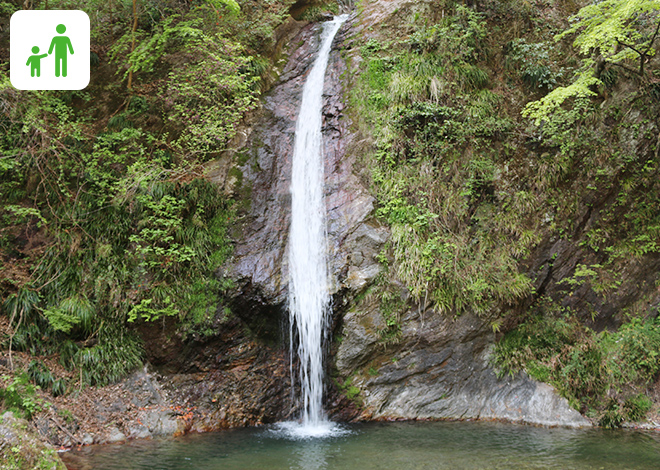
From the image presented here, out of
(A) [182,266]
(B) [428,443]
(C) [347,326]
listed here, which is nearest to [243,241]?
(A) [182,266]

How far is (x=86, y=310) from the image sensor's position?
681 centimetres

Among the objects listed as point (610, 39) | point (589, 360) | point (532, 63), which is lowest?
point (589, 360)

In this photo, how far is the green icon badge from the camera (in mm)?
6809

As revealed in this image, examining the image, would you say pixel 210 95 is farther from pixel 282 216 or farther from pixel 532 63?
pixel 532 63

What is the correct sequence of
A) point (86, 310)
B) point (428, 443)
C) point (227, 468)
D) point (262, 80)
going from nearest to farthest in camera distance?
1. point (227, 468)
2. point (428, 443)
3. point (86, 310)
4. point (262, 80)

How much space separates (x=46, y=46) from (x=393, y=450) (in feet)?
27.1

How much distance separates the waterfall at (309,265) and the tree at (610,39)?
165 inches

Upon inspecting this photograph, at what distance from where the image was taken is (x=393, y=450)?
17.7ft

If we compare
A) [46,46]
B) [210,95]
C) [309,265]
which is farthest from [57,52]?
[309,265]

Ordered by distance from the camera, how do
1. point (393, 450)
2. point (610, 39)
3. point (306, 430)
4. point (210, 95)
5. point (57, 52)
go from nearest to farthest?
point (393, 450) → point (306, 430) → point (610, 39) → point (57, 52) → point (210, 95)

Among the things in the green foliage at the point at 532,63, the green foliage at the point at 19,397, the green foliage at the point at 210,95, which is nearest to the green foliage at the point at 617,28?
the green foliage at the point at 532,63

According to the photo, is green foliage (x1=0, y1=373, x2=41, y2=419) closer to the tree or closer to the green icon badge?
the green icon badge

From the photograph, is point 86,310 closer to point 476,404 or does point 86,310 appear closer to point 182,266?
point 182,266

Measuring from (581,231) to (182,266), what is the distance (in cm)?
756
